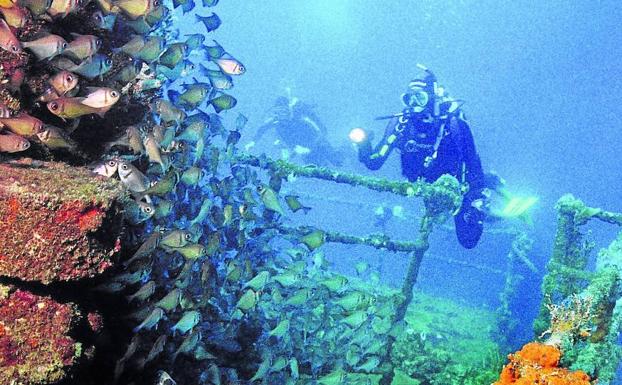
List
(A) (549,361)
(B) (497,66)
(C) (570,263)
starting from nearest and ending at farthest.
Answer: (A) (549,361), (C) (570,263), (B) (497,66)

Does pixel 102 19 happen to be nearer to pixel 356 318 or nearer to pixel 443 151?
pixel 356 318

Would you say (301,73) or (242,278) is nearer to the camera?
(242,278)

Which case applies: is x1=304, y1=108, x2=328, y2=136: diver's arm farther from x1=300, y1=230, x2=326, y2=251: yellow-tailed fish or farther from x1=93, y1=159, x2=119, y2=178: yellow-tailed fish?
x1=93, y1=159, x2=119, y2=178: yellow-tailed fish

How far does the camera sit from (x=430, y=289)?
1870cm

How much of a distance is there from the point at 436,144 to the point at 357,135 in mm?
1621

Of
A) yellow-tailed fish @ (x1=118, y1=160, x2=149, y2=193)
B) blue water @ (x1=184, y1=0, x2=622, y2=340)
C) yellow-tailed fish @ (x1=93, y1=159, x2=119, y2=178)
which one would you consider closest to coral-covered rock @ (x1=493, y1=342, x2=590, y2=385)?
yellow-tailed fish @ (x1=118, y1=160, x2=149, y2=193)

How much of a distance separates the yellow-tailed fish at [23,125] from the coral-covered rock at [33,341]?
92cm

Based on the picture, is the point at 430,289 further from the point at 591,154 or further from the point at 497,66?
the point at 497,66

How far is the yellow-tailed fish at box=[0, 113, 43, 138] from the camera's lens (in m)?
2.51

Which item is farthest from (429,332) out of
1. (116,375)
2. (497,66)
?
(497,66)

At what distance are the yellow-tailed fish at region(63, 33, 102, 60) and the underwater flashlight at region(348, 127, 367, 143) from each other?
663 centimetres

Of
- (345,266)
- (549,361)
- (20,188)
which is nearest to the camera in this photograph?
(20,188)

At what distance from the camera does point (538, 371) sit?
10.3 ft

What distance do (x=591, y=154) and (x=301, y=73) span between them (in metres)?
102
